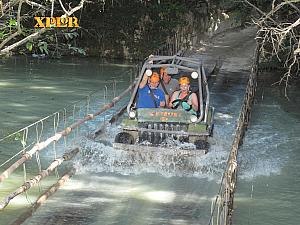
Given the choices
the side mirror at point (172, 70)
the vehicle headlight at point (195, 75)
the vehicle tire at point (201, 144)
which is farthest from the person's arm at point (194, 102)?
the vehicle tire at point (201, 144)

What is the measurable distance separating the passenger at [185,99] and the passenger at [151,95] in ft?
0.73

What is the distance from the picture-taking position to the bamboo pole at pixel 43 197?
672 cm

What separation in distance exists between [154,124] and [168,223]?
2.97m

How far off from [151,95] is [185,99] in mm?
631

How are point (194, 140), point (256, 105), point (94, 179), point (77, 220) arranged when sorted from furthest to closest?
point (256, 105)
point (194, 140)
point (94, 179)
point (77, 220)

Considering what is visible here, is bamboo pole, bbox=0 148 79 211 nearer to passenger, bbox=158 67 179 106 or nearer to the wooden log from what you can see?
the wooden log

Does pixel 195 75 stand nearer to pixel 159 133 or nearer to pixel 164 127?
pixel 164 127

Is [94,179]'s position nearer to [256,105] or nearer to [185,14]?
[256,105]

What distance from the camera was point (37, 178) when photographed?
7098 mm

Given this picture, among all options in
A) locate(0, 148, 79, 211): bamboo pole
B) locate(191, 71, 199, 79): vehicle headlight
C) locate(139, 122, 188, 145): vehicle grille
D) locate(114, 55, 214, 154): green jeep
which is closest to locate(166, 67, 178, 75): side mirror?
locate(191, 71, 199, 79): vehicle headlight

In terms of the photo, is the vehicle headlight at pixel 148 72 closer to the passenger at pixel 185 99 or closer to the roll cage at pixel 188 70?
the roll cage at pixel 188 70

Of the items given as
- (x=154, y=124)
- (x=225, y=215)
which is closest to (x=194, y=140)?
(x=154, y=124)

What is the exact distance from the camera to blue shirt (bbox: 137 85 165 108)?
389 inches

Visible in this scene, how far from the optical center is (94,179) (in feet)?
28.1
